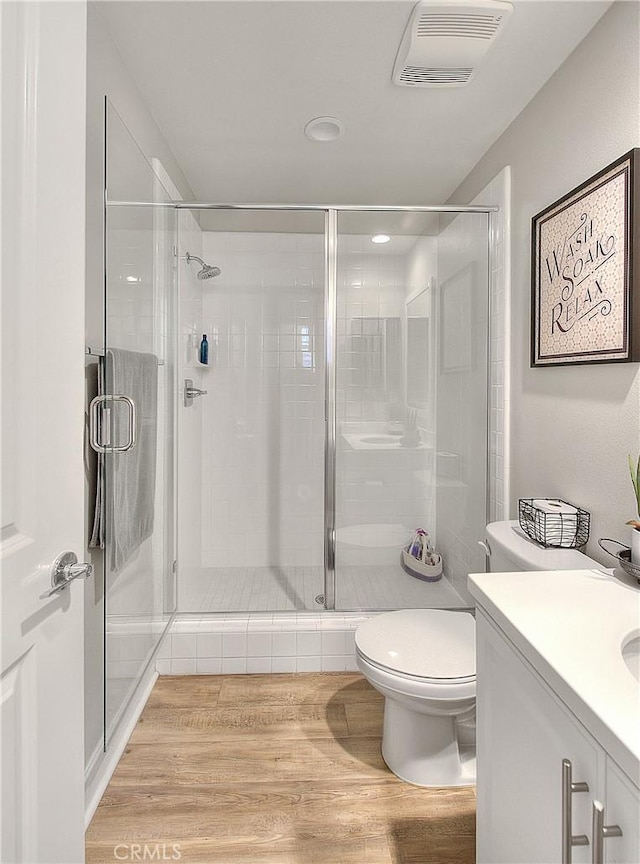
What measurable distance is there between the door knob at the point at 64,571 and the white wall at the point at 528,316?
1.44 metres

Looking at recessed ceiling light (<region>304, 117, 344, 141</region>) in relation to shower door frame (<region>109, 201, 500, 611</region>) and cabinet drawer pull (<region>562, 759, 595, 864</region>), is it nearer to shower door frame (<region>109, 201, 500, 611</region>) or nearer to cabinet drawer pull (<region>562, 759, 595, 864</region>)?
shower door frame (<region>109, 201, 500, 611</region>)

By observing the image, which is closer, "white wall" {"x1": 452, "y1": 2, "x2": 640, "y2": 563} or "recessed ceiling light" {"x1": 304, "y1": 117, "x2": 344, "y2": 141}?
"white wall" {"x1": 452, "y1": 2, "x2": 640, "y2": 563}

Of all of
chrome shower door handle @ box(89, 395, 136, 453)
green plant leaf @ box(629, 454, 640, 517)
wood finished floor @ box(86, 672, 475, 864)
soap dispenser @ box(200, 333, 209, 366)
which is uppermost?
soap dispenser @ box(200, 333, 209, 366)

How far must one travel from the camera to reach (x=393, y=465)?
2678 mm

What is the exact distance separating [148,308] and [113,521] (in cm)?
81

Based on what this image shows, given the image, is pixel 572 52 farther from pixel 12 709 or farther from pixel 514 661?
pixel 12 709

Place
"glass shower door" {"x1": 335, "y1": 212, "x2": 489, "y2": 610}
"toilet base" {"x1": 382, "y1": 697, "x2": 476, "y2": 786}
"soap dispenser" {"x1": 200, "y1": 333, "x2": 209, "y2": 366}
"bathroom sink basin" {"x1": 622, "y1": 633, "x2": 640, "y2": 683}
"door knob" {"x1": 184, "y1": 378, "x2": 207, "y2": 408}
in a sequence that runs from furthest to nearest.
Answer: "soap dispenser" {"x1": 200, "y1": 333, "x2": 209, "y2": 366} < "door knob" {"x1": 184, "y1": 378, "x2": 207, "y2": 408} < "glass shower door" {"x1": 335, "y1": 212, "x2": 489, "y2": 610} < "toilet base" {"x1": 382, "y1": 697, "x2": 476, "y2": 786} < "bathroom sink basin" {"x1": 622, "y1": 633, "x2": 640, "y2": 683}

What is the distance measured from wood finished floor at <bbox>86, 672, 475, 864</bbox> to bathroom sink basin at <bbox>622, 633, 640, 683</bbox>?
0.92m

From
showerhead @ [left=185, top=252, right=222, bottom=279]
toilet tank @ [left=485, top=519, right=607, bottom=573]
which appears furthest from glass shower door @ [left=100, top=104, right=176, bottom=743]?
toilet tank @ [left=485, top=519, right=607, bottom=573]

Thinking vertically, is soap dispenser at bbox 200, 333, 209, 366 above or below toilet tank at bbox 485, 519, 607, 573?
above

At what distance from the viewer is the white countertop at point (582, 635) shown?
668 millimetres

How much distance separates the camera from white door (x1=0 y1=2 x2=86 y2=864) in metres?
0.82

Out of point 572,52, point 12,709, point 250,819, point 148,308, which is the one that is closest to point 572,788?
point 12,709

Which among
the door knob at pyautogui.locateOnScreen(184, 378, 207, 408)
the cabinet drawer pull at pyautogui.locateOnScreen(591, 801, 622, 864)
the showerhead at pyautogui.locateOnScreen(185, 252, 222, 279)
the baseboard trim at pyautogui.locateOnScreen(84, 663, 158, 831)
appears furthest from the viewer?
the showerhead at pyautogui.locateOnScreen(185, 252, 222, 279)
